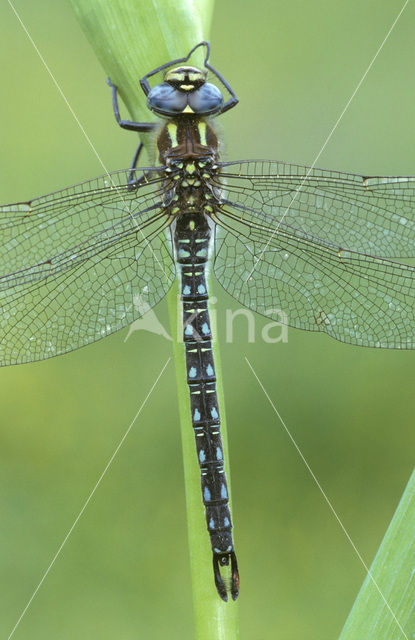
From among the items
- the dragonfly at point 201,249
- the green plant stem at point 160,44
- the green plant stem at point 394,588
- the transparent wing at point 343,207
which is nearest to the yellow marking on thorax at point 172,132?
the dragonfly at point 201,249

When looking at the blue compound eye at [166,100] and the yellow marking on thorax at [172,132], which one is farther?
the yellow marking on thorax at [172,132]

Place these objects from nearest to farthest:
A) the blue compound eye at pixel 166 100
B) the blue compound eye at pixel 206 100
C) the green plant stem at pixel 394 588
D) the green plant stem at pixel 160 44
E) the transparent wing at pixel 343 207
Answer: the green plant stem at pixel 394 588 < the green plant stem at pixel 160 44 < the blue compound eye at pixel 166 100 < the blue compound eye at pixel 206 100 < the transparent wing at pixel 343 207

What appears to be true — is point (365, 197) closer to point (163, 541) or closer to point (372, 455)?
point (372, 455)

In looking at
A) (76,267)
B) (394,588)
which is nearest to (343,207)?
(76,267)

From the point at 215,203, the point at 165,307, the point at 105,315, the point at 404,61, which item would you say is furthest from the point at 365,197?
the point at 404,61

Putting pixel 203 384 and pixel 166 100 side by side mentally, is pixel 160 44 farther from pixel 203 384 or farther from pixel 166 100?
pixel 203 384

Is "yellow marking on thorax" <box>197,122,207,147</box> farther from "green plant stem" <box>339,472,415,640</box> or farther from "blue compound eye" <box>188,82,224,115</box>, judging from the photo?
"green plant stem" <box>339,472,415,640</box>

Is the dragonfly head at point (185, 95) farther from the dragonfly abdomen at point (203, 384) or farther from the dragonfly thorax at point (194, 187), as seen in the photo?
the dragonfly abdomen at point (203, 384)
